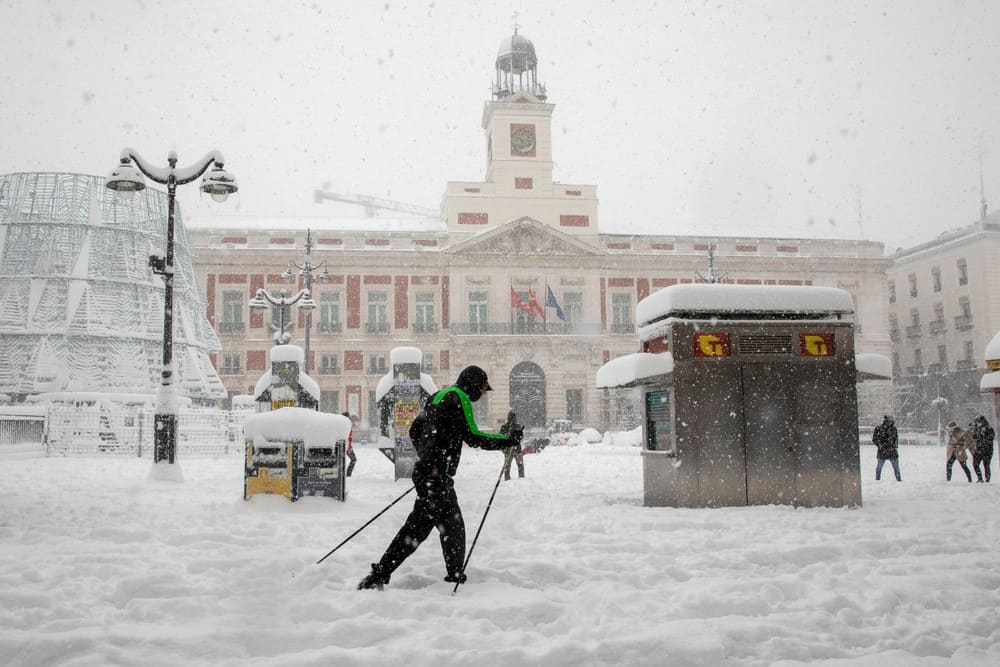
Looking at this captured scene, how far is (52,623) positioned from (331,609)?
A: 1459mm

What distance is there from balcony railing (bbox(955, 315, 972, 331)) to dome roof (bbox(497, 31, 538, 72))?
98.9 ft

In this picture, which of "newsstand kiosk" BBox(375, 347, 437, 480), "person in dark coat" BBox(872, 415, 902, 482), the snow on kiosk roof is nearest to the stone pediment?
"newsstand kiosk" BBox(375, 347, 437, 480)

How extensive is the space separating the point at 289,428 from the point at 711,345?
5133mm

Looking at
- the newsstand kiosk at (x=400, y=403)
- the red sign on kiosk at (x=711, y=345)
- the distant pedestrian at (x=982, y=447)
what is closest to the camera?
the red sign on kiosk at (x=711, y=345)

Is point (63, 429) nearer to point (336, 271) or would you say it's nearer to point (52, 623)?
point (52, 623)

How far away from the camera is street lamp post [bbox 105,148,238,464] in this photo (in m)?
14.1

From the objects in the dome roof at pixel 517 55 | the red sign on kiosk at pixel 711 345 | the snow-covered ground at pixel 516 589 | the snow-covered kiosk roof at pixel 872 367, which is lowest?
the snow-covered ground at pixel 516 589

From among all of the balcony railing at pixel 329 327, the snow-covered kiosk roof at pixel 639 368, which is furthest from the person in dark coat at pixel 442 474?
the balcony railing at pixel 329 327

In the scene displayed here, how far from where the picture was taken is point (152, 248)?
95.5 feet

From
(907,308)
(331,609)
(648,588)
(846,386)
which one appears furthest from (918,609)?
(907,308)

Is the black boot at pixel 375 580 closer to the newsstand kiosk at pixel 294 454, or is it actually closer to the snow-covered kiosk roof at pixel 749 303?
the newsstand kiosk at pixel 294 454

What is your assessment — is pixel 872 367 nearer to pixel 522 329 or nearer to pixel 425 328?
pixel 522 329

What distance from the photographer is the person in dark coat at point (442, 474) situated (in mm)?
5414

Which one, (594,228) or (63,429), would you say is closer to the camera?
(63,429)
